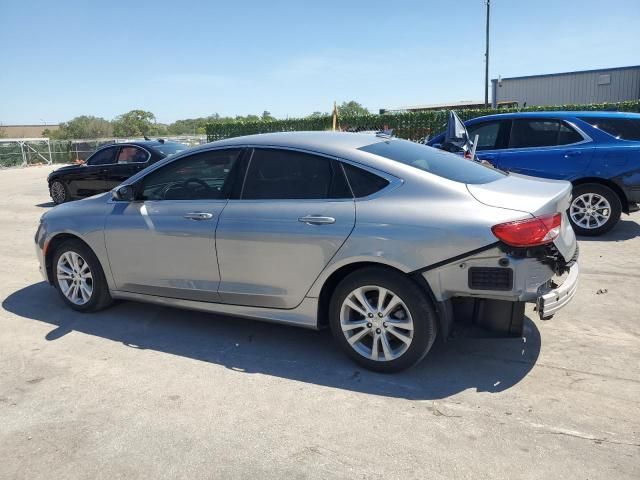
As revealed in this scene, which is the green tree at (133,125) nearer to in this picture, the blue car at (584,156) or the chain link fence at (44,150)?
the chain link fence at (44,150)

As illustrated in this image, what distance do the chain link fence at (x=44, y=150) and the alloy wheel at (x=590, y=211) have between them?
84.1ft

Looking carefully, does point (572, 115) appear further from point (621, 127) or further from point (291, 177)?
point (291, 177)

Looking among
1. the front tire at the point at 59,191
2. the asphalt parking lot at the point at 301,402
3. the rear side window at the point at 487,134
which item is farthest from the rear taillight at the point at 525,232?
the front tire at the point at 59,191

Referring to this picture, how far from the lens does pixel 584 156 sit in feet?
24.8

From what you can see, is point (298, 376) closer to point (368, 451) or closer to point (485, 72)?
point (368, 451)

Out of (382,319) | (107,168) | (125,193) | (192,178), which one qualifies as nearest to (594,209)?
(382,319)

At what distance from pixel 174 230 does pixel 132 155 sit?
8061 mm

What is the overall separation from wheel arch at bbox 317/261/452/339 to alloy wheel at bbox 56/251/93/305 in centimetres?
237

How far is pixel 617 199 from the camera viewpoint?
7465 mm

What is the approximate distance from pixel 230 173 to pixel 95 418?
202 cm

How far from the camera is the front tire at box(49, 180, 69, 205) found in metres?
13.1

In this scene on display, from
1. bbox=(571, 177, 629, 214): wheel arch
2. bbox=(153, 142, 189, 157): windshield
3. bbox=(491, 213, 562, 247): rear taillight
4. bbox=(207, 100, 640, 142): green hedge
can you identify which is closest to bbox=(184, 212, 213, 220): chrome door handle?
bbox=(491, 213, 562, 247): rear taillight

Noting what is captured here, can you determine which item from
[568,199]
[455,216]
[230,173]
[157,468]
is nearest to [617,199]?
[568,199]

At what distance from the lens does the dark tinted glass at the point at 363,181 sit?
12.2ft
